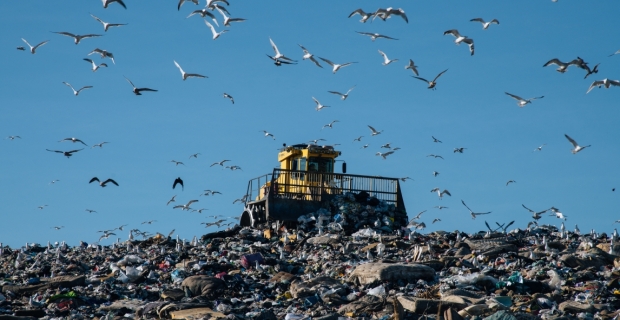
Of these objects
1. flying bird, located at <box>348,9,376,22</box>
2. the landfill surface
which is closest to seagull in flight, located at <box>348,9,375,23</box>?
flying bird, located at <box>348,9,376,22</box>

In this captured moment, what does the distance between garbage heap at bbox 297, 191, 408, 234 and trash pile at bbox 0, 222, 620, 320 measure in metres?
1.75

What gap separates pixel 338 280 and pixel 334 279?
0.23 feet

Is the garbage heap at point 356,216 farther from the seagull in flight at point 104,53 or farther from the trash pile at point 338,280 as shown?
the seagull in flight at point 104,53

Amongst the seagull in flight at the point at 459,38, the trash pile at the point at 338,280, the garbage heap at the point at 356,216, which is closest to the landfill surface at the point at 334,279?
the trash pile at the point at 338,280

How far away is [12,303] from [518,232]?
9802 millimetres

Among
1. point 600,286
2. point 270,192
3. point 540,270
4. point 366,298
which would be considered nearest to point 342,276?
point 366,298

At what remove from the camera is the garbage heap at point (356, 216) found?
64.8 feet

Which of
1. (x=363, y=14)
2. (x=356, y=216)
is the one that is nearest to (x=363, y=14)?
(x=363, y=14)

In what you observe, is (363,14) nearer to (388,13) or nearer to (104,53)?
(388,13)

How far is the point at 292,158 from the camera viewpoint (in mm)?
21984

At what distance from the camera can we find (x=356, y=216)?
2008cm

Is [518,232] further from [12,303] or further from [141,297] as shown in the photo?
[12,303]

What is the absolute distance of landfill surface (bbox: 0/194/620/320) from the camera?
442 inches

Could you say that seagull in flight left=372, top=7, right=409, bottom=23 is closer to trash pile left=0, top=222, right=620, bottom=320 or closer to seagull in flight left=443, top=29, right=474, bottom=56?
seagull in flight left=443, top=29, right=474, bottom=56
